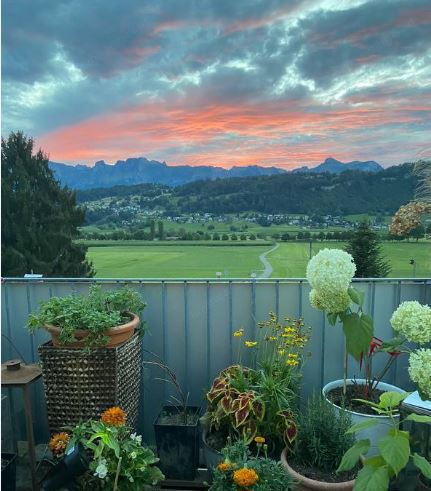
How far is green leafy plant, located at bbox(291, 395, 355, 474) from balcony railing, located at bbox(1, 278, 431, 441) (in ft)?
1.70

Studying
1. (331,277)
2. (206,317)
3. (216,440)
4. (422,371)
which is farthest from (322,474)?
(206,317)

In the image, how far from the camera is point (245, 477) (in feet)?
4.91

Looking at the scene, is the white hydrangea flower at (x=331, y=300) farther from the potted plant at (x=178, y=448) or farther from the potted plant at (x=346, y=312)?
the potted plant at (x=178, y=448)

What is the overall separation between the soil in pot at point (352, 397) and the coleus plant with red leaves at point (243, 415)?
0.29m

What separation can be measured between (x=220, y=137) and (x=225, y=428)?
2308mm

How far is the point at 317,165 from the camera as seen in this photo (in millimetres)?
3168

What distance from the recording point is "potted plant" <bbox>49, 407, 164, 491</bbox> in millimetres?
1600

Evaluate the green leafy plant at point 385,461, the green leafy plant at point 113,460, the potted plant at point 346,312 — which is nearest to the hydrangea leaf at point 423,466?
the green leafy plant at point 385,461

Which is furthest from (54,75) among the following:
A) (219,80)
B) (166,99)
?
(219,80)

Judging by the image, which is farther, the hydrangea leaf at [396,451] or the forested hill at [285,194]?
the forested hill at [285,194]

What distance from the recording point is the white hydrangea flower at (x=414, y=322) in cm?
164

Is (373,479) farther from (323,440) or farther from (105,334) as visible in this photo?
(105,334)

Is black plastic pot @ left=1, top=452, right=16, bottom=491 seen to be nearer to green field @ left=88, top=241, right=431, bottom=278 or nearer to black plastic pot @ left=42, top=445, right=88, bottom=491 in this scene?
black plastic pot @ left=42, top=445, right=88, bottom=491

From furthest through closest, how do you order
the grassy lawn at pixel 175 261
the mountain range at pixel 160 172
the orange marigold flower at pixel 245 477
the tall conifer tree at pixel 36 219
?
the tall conifer tree at pixel 36 219 → the mountain range at pixel 160 172 → the grassy lawn at pixel 175 261 → the orange marigold flower at pixel 245 477
